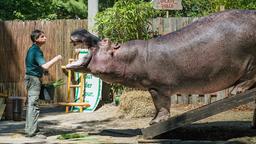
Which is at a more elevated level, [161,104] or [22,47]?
[22,47]

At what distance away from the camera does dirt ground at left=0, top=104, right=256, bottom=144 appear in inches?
319

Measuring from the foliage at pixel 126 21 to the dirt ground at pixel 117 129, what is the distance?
5.53 feet

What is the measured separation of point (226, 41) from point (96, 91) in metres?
6.52

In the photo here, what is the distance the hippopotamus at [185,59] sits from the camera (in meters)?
7.35

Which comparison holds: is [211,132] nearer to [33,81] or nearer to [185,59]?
[185,59]

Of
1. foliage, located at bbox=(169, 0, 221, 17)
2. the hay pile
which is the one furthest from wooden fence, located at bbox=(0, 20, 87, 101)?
foliage, located at bbox=(169, 0, 221, 17)

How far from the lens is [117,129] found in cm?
937

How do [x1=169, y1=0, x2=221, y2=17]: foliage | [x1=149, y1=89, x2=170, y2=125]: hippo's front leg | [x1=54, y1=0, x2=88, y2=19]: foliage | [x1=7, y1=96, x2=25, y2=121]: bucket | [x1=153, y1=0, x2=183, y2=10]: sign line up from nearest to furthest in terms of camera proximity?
1. [x1=149, y1=89, x2=170, y2=125]: hippo's front leg
2. [x1=7, y1=96, x2=25, y2=121]: bucket
3. [x1=153, y1=0, x2=183, y2=10]: sign
4. [x1=169, y1=0, x2=221, y2=17]: foliage
5. [x1=54, y1=0, x2=88, y2=19]: foliage

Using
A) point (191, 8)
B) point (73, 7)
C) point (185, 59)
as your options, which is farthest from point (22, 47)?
point (191, 8)

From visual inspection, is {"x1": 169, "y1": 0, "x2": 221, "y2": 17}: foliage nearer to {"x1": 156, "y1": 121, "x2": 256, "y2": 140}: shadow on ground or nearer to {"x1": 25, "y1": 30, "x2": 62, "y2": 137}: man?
{"x1": 25, "y1": 30, "x2": 62, "y2": 137}: man

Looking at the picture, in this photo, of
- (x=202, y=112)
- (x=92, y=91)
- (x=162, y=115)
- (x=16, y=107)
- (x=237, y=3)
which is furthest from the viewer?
(x=237, y=3)

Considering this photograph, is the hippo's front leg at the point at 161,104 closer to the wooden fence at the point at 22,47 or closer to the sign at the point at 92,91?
the sign at the point at 92,91

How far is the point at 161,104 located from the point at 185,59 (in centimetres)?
67

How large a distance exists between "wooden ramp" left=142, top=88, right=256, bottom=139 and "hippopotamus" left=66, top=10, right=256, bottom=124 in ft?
0.44
